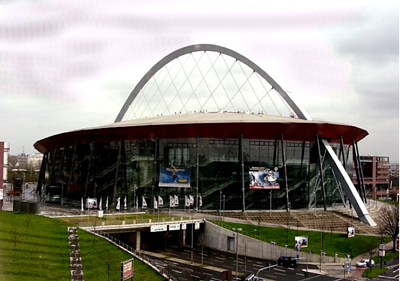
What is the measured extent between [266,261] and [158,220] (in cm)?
1253

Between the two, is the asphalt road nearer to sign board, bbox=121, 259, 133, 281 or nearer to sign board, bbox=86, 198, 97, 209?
sign board, bbox=121, 259, 133, 281

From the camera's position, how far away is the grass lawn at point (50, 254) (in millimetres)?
24234

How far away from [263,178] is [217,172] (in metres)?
6.16

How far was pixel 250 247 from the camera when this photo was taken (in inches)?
1903

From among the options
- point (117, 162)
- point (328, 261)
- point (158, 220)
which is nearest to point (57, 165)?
point (117, 162)

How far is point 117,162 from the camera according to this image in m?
69.8

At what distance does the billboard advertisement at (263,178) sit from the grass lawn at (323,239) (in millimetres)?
10467

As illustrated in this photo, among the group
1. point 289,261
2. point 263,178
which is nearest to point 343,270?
point 289,261

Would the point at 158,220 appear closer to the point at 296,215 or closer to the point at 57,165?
the point at 296,215

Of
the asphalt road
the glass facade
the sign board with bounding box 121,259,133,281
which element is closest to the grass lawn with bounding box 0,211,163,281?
the sign board with bounding box 121,259,133,281

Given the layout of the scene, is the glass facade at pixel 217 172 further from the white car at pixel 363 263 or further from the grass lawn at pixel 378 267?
the white car at pixel 363 263

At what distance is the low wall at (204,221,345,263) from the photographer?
1761 inches

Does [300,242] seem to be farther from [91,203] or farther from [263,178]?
[91,203]

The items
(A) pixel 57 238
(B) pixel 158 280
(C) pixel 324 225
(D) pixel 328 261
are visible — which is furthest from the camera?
(C) pixel 324 225
